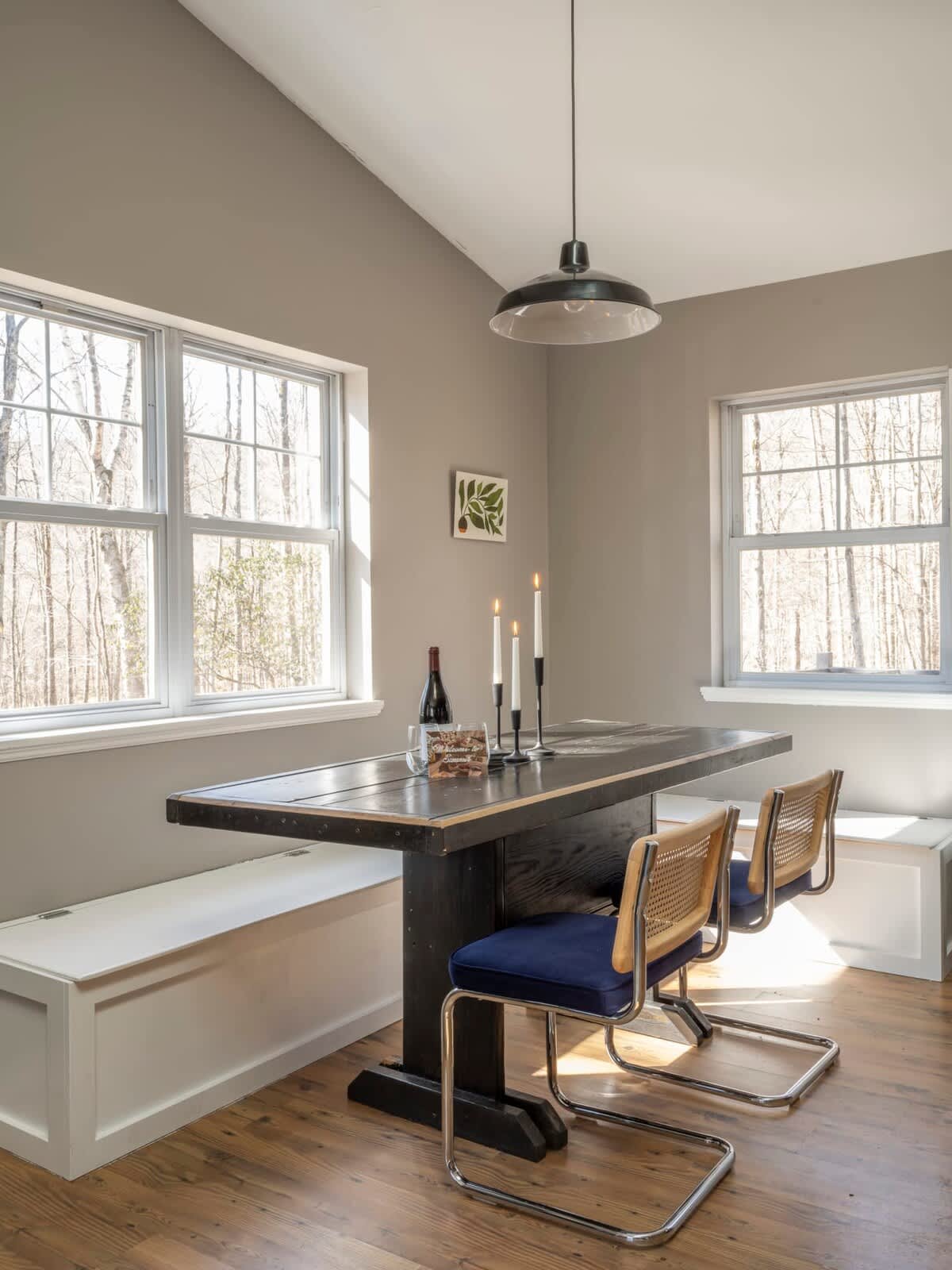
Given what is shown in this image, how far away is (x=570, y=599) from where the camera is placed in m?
5.11

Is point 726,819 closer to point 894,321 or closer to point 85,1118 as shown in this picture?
point 85,1118

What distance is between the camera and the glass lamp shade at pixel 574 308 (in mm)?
2541

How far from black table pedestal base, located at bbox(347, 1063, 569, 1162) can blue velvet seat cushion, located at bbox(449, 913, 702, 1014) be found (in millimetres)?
357

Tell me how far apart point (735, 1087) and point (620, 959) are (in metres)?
0.94

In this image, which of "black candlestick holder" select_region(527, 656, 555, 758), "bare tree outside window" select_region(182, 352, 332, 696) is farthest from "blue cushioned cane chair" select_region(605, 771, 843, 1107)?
"bare tree outside window" select_region(182, 352, 332, 696)

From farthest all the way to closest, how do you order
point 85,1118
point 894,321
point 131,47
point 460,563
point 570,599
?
point 570,599
point 460,563
point 894,321
point 131,47
point 85,1118

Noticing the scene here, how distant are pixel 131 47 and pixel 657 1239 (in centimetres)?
338

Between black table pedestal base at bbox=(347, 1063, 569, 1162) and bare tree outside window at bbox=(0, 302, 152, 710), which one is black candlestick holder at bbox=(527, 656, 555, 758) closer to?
black table pedestal base at bbox=(347, 1063, 569, 1162)

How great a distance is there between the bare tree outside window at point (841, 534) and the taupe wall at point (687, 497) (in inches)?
6.7

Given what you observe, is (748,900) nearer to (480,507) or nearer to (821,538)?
(821,538)

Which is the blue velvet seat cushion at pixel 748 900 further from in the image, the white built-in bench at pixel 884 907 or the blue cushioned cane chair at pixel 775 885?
the white built-in bench at pixel 884 907

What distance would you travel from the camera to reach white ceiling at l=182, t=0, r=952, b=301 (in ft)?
10.1

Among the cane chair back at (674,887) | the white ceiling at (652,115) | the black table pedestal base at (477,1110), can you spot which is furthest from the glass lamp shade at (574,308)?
the black table pedestal base at (477,1110)

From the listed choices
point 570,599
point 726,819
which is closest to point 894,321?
point 570,599
